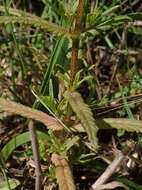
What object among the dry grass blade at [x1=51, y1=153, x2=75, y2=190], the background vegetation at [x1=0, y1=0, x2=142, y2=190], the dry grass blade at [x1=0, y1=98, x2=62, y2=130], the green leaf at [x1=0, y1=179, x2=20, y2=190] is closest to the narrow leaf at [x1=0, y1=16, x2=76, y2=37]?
the background vegetation at [x1=0, y1=0, x2=142, y2=190]

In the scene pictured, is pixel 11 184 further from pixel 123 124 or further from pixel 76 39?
pixel 76 39

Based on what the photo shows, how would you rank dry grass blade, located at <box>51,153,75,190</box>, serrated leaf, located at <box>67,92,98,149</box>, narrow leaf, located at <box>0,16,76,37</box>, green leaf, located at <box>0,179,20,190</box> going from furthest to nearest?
green leaf, located at <box>0,179,20,190</box> → dry grass blade, located at <box>51,153,75,190</box> → narrow leaf, located at <box>0,16,76,37</box> → serrated leaf, located at <box>67,92,98,149</box>

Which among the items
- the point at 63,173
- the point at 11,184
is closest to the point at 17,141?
the point at 11,184

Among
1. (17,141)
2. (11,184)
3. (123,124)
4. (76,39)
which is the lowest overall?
(11,184)

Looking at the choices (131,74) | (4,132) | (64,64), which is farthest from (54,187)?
(131,74)

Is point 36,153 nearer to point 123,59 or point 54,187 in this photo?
point 54,187

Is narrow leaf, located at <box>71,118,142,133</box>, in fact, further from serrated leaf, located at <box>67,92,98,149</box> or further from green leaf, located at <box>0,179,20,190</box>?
green leaf, located at <box>0,179,20,190</box>
